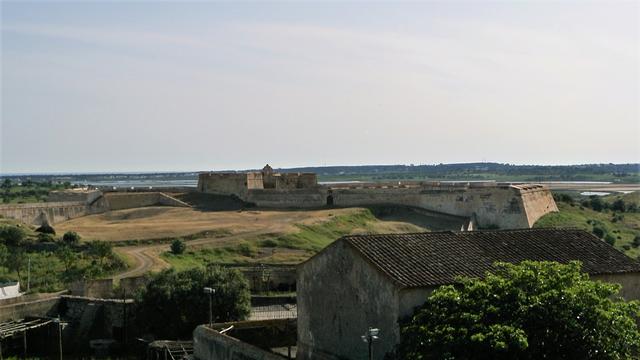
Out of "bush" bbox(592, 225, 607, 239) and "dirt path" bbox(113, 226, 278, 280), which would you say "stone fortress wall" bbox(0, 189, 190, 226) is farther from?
"bush" bbox(592, 225, 607, 239)

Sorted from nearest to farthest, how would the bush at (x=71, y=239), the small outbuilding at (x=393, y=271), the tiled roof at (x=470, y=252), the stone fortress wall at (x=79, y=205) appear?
the small outbuilding at (x=393, y=271), the tiled roof at (x=470, y=252), the bush at (x=71, y=239), the stone fortress wall at (x=79, y=205)

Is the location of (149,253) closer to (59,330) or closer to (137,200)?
(59,330)

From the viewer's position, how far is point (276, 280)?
3362 cm

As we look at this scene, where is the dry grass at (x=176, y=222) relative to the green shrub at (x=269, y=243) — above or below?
above

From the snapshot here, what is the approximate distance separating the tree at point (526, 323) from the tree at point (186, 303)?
1132cm

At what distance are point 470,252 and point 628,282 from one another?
3.95m

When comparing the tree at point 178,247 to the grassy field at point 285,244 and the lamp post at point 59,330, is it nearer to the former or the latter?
the grassy field at point 285,244

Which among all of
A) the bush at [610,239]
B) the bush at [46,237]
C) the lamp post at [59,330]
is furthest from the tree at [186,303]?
the bush at [610,239]

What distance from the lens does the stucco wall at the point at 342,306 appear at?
1753cm

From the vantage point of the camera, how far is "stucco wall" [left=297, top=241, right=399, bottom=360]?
17.5 metres

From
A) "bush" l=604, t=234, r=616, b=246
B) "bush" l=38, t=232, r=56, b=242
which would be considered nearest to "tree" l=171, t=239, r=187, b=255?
"bush" l=38, t=232, r=56, b=242

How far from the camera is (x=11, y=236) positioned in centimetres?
4003

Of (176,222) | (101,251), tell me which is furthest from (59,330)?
(176,222)

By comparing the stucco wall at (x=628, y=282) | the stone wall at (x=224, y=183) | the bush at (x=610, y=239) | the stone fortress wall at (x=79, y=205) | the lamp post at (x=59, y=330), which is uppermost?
the stone wall at (x=224, y=183)
